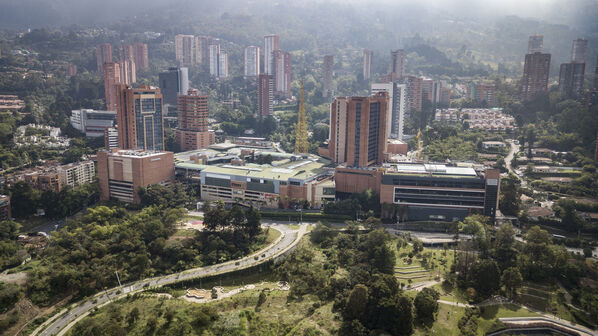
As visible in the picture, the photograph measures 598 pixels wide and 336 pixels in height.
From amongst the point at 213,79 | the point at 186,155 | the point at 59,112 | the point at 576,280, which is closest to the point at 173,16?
the point at 213,79

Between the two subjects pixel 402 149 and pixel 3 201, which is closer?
pixel 3 201

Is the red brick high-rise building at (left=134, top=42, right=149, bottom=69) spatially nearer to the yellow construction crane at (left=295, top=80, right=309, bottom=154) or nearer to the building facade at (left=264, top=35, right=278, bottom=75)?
the building facade at (left=264, top=35, right=278, bottom=75)

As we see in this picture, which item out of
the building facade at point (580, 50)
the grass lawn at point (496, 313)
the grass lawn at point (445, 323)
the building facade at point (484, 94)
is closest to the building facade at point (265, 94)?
the building facade at point (484, 94)

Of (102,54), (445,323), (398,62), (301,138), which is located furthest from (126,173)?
(398,62)

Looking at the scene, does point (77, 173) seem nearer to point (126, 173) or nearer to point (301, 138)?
point (126, 173)

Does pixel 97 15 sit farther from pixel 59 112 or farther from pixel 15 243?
pixel 15 243

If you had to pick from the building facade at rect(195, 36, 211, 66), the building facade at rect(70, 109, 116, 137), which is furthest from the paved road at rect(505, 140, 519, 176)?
the building facade at rect(195, 36, 211, 66)

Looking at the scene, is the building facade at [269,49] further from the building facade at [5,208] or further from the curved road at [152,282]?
the curved road at [152,282]
